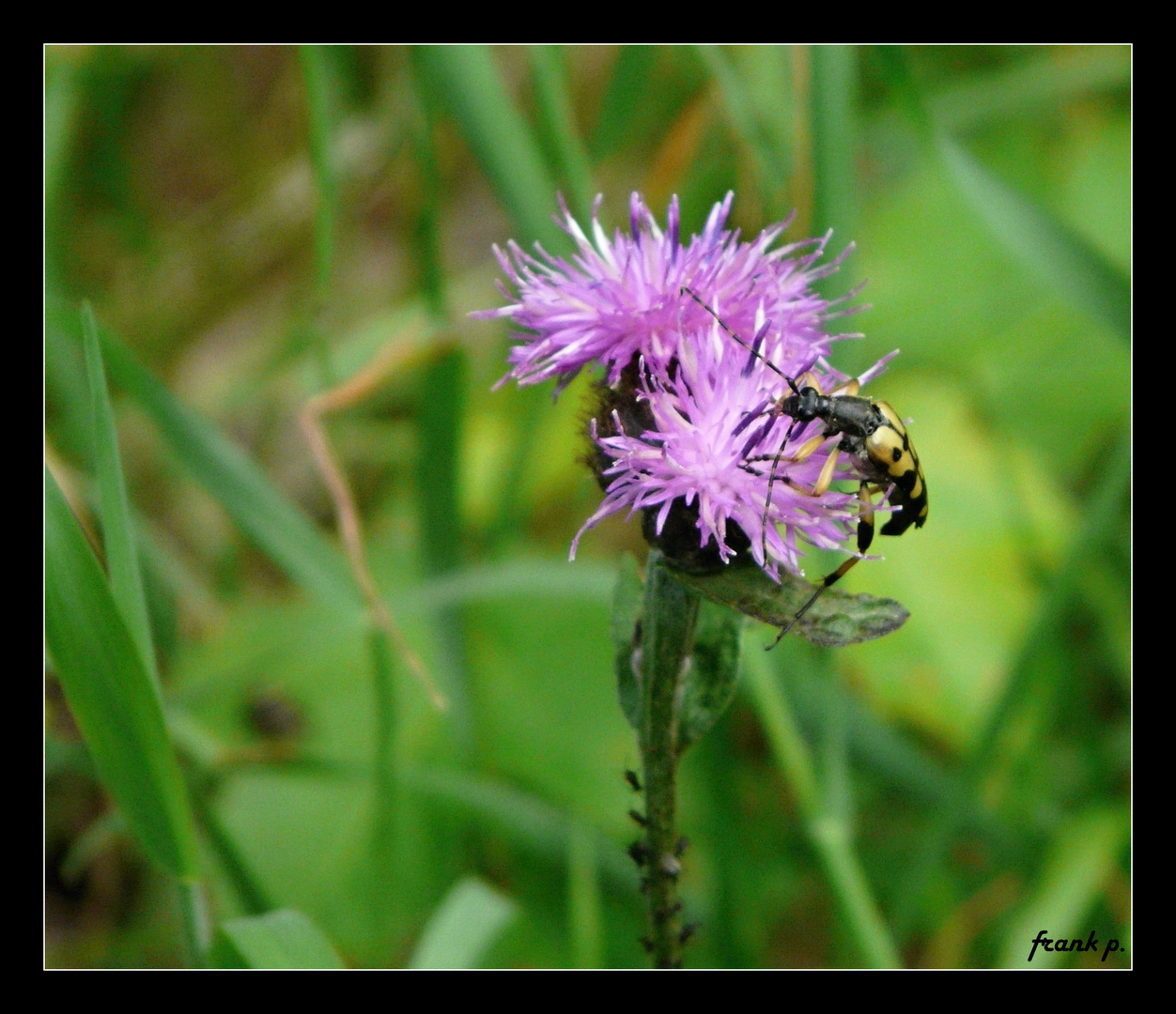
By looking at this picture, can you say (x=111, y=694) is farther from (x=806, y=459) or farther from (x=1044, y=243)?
(x=1044, y=243)

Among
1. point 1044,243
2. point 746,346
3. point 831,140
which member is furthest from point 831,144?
point 746,346

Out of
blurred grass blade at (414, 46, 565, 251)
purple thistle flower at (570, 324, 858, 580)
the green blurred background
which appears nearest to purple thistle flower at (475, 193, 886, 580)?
purple thistle flower at (570, 324, 858, 580)

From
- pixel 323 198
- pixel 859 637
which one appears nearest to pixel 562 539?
pixel 323 198

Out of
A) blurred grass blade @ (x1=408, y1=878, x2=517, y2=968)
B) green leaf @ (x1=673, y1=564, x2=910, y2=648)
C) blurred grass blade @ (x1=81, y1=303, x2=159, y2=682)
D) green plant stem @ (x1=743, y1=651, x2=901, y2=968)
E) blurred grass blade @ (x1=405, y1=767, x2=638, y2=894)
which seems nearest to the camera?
green leaf @ (x1=673, y1=564, x2=910, y2=648)

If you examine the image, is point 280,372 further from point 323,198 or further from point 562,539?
point 323,198

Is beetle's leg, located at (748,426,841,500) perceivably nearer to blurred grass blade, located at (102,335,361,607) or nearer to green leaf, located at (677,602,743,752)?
green leaf, located at (677,602,743,752)

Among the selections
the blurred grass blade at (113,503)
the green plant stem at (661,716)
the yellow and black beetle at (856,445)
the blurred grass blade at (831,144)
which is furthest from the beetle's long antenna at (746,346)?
the blurred grass blade at (113,503)
